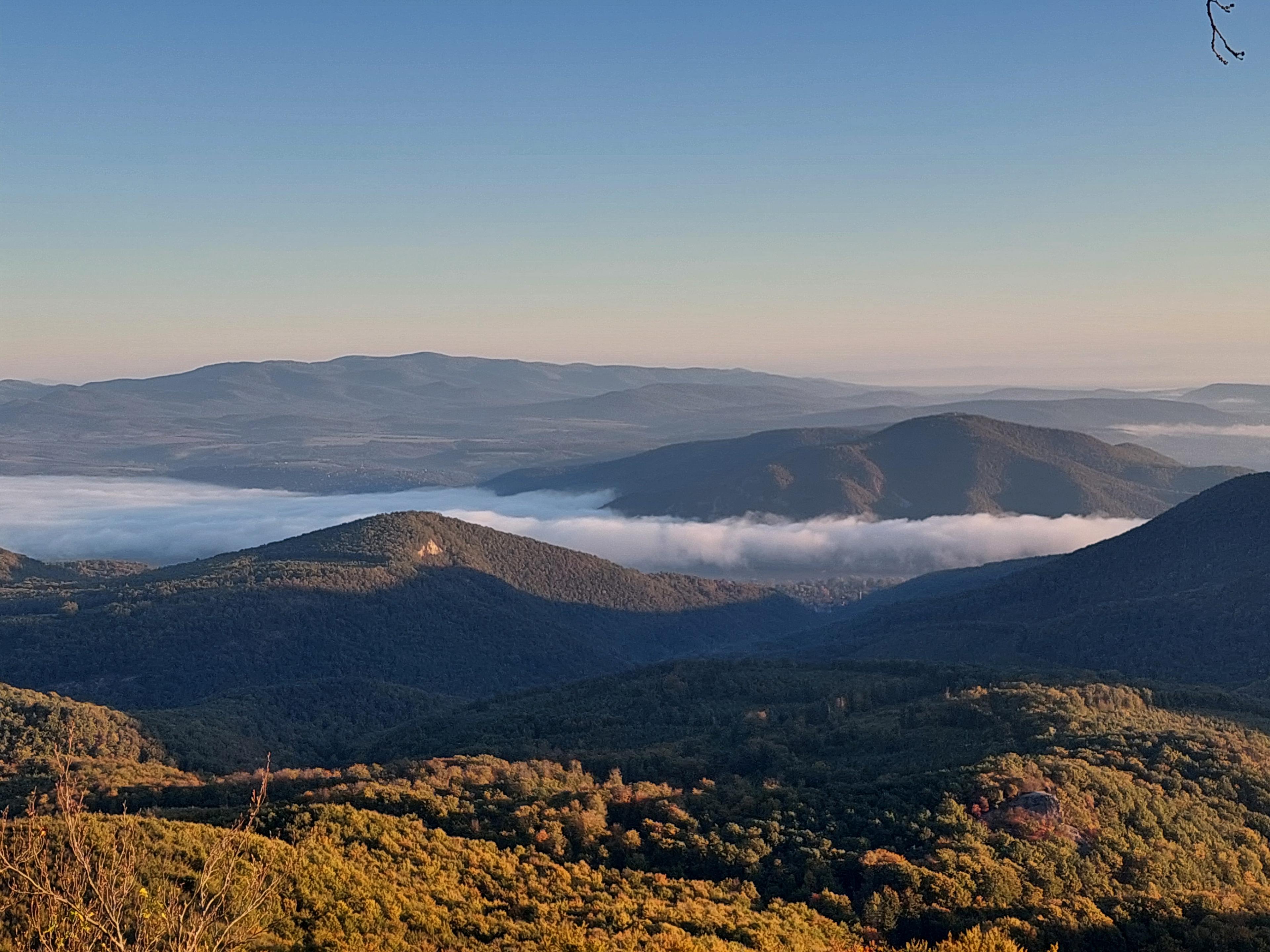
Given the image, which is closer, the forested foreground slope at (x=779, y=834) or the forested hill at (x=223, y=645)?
the forested foreground slope at (x=779, y=834)

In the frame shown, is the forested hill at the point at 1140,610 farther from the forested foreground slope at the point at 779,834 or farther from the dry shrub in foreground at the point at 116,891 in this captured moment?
the dry shrub in foreground at the point at 116,891

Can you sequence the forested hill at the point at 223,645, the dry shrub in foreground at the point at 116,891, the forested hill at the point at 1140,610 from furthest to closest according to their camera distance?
the forested hill at the point at 223,645 < the forested hill at the point at 1140,610 < the dry shrub in foreground at the point at 116,891

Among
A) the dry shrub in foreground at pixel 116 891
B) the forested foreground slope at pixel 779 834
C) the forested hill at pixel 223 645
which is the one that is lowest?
the forested hill at pixel 223 645

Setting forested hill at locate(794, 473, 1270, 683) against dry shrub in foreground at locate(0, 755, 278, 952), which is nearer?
dry shrub in foreground at locate(0, 755, 278, 952)

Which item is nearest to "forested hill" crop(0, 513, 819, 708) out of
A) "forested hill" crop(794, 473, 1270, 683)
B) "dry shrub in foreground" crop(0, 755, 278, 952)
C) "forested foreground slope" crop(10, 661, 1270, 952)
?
"forested hill" crop(794, 473, 1270, 683)

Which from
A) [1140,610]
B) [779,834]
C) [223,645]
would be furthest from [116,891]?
[223,645]

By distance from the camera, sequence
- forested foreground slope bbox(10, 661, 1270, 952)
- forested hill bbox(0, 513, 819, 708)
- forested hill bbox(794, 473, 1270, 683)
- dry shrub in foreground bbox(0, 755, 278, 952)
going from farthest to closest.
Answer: forested hill bbox(0, 513, 819, 708) < forested hill bbox(794, 473, 1270, 683) < forested foreground slope bbox(10, 661, 1270, 952) < dry shrub in foreground bbox(0, 755, 278, 952)

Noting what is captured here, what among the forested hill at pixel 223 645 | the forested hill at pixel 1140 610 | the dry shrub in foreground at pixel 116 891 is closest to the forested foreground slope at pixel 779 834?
the dry shrub in foreground at pixel 116 891

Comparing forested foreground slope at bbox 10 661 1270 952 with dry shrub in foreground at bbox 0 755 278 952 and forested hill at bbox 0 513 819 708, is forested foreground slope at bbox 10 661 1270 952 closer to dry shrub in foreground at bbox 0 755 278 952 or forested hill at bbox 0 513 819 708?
dry shrub in foreground at bbox 0 755 278 952
